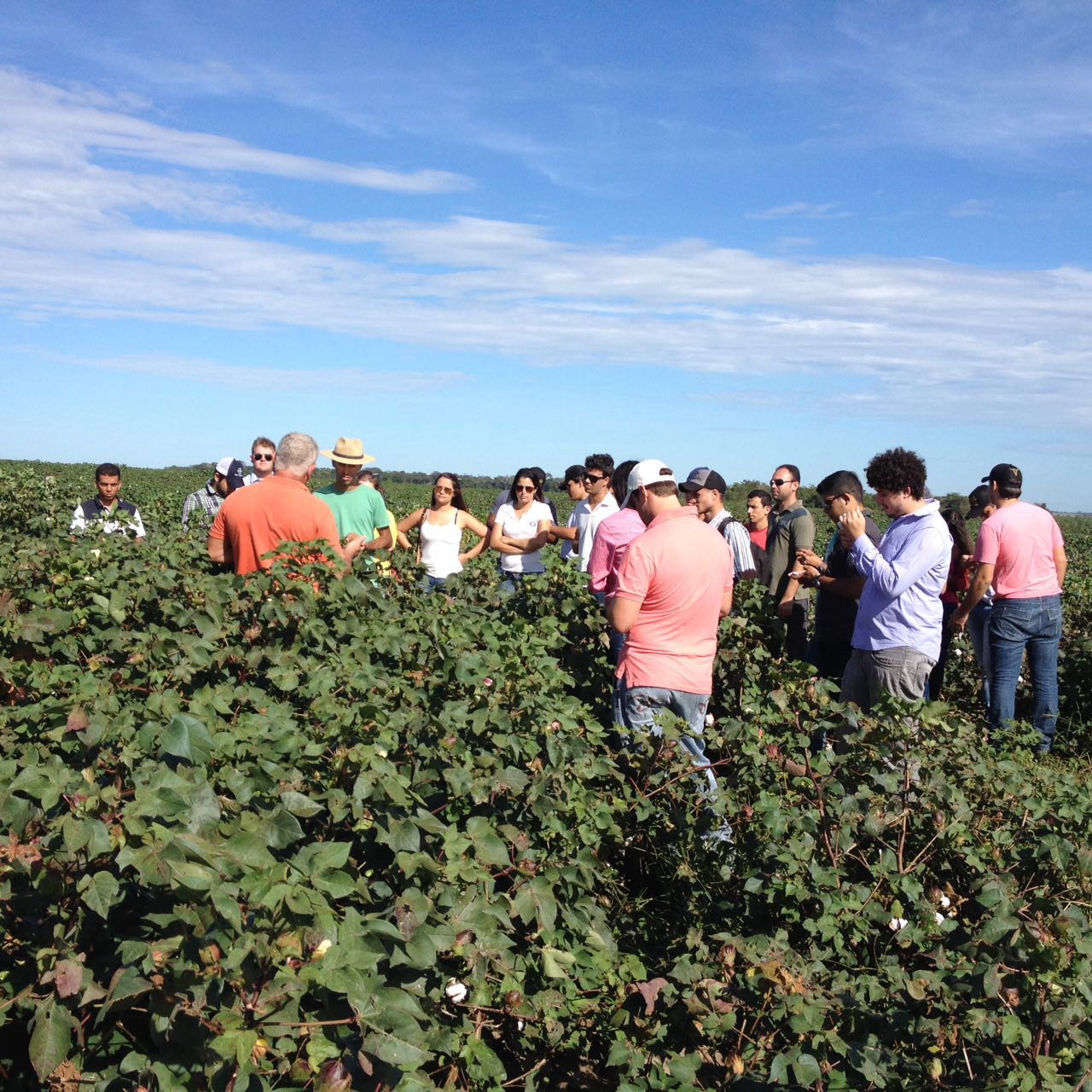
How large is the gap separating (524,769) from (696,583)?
1.58 meters

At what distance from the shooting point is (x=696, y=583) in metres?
4.41

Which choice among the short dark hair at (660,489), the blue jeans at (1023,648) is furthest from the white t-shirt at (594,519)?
the short dark hair at (660,489)

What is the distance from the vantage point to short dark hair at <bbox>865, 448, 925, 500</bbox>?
200 inches

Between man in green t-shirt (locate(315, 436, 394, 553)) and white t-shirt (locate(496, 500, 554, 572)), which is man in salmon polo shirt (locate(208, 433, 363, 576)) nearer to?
man in green t-shirt (locate(315, 436, 394, 553))

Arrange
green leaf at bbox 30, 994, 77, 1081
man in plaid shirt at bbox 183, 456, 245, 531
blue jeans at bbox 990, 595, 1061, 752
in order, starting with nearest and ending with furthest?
green leaf at bbox 30, 994, 77, 1081
blue jeans at bbox 990, 595, 1061, 752
man in plaid shirt at bbox 183, 456, 245, 531

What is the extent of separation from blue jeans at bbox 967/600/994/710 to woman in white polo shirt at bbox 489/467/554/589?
3034mm

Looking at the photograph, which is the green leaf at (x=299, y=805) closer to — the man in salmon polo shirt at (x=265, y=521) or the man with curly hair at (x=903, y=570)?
the man in salmon polo shirt at (x=265, y=521)

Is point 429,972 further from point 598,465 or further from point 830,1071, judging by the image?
point 598,465

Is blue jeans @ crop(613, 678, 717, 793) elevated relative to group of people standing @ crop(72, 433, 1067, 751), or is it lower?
lower

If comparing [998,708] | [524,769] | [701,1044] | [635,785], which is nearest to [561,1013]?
[701,1044]

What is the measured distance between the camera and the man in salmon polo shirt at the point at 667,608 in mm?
4387

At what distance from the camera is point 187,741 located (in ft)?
6.88

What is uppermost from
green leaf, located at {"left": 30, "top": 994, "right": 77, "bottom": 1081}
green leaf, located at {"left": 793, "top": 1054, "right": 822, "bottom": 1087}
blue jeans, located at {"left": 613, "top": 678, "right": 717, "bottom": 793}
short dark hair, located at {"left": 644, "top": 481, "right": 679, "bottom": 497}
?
short dark hair, located at {"left": 644, "top": 481, "right": 679, "bottom": 497}

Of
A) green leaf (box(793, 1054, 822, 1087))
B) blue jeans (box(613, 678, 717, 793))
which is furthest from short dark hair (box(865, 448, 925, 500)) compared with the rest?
green leaf (box(793, 1054, 822, 1087))
